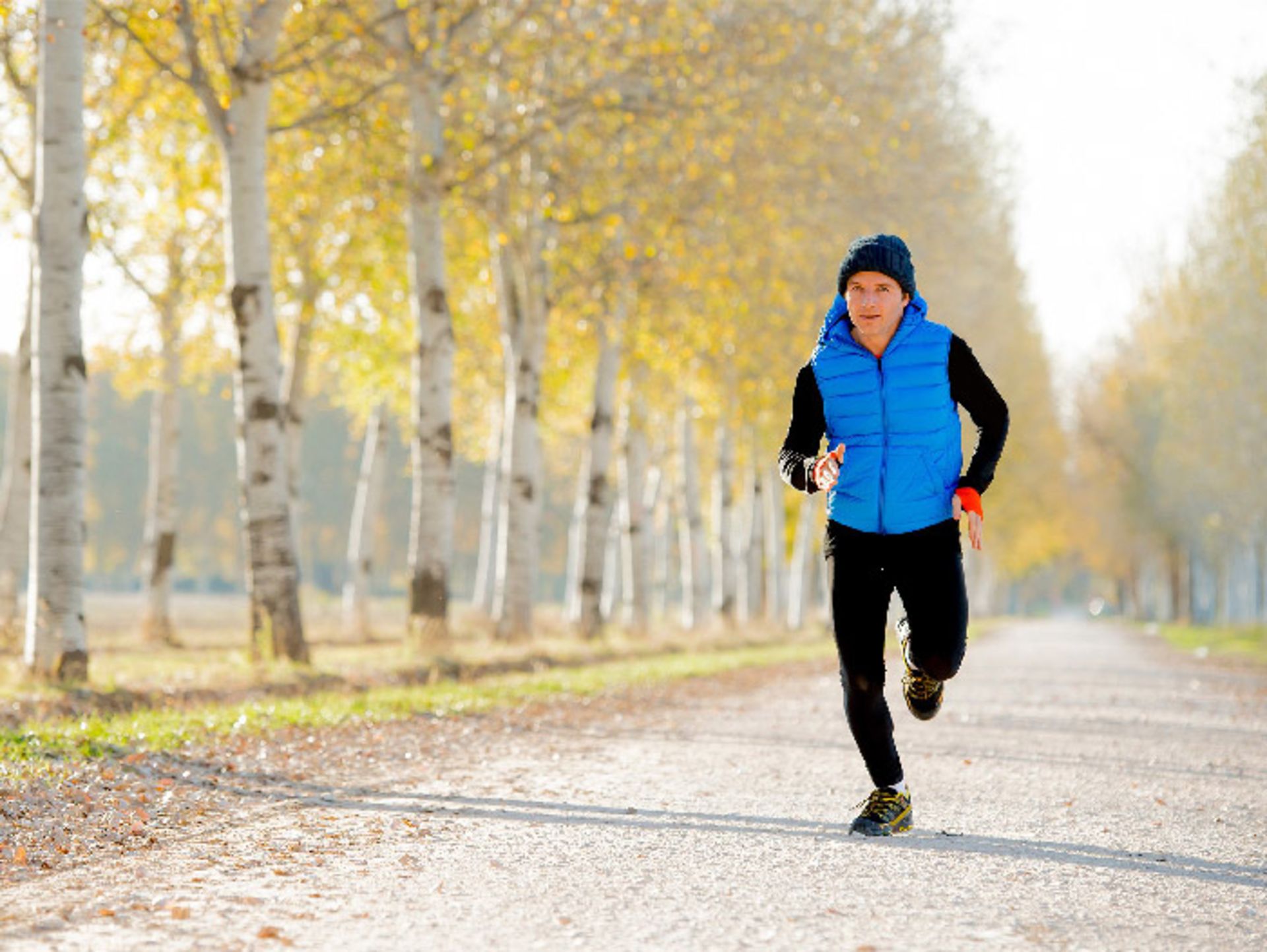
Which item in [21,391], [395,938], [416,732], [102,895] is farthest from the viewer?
[21,391]

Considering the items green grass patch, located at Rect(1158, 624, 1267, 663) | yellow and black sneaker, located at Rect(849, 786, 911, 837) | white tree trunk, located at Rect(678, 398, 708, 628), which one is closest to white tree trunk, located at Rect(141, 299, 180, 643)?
white tree trunk, located at Rect(678, 398, 708, 628)

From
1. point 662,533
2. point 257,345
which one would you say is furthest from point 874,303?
point 662,533

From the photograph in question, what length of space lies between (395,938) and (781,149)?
18109 mm

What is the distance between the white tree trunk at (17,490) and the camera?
18.9 m

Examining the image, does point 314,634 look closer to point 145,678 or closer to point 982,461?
point 145,678

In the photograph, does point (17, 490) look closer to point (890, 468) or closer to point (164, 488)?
point (164, 488)

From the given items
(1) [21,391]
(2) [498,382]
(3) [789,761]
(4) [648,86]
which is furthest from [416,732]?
(2) [498,382]

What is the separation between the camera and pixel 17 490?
19094mm

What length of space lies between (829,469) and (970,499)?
577 millimetres

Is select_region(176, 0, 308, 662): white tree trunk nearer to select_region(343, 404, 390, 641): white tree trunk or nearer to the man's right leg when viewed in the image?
the man's right leg

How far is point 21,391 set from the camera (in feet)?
63.9

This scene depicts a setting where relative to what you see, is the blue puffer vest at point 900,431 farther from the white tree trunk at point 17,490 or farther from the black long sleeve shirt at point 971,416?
the white tree trunk at point 17,490

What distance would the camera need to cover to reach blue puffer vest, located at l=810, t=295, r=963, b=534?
5824 mm

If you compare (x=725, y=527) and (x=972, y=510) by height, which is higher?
(x=725, y=527)
